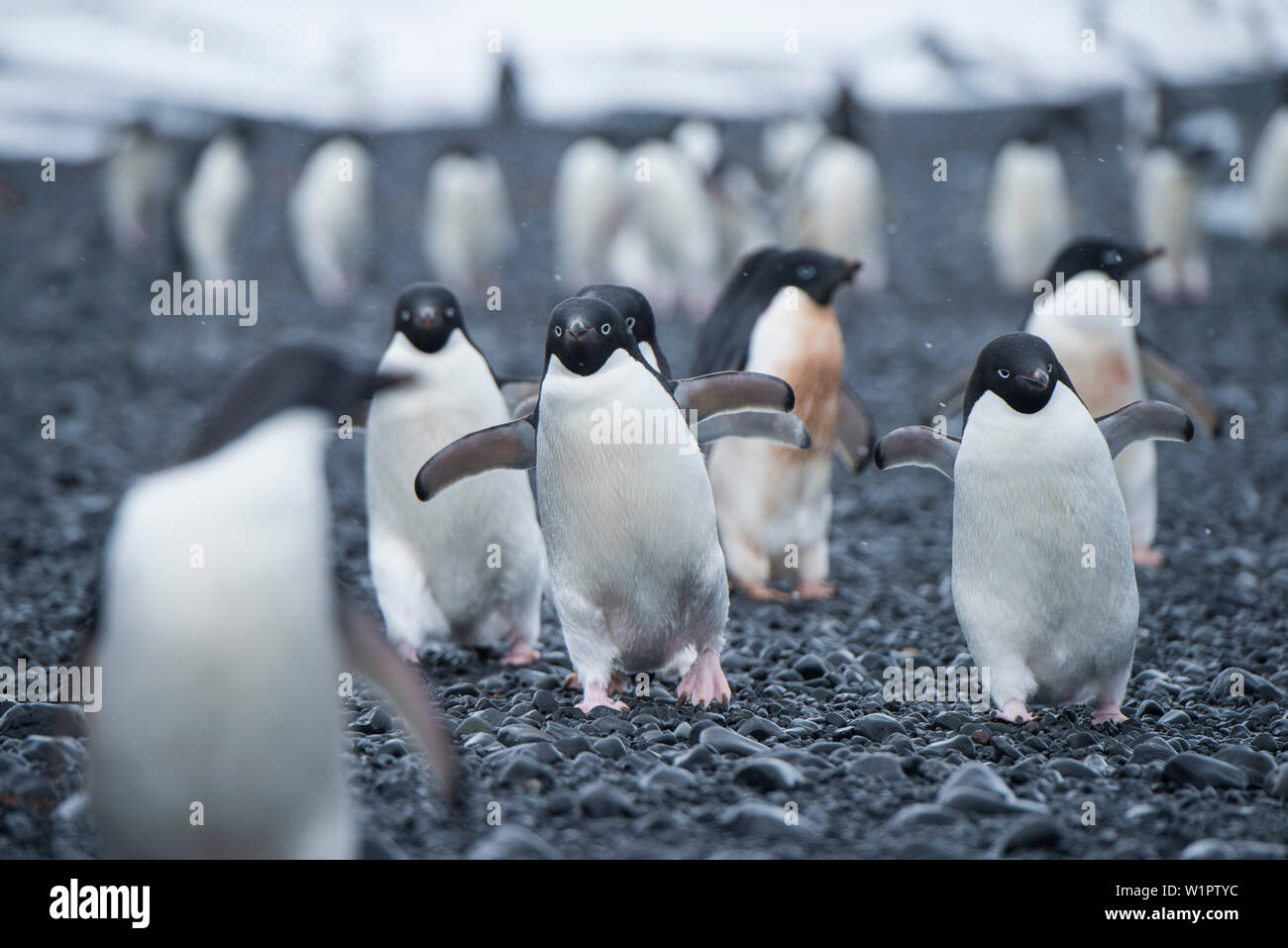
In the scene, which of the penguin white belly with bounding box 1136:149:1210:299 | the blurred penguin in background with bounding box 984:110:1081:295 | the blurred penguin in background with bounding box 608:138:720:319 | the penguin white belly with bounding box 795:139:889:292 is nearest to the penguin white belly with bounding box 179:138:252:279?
the blurred penguin in background with bounding box 608:138:720:319

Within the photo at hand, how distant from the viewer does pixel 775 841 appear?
2.32m

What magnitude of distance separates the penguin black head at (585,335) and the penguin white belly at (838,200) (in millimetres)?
6294

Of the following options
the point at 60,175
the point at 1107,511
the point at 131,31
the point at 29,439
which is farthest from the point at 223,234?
the point at 131,31

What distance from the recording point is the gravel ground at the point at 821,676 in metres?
2.38

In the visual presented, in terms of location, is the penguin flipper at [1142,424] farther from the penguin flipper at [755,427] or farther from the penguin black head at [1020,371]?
the penguin flipper at [755,427]

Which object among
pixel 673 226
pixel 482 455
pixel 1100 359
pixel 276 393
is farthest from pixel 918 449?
pixel 673 226

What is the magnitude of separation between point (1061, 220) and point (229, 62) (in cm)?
1635

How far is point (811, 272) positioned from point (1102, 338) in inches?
36.0

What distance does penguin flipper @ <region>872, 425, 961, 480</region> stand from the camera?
3209mm

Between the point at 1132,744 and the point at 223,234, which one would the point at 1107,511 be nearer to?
the point at 1132,744

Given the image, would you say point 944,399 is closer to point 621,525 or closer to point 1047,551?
point 1047,551

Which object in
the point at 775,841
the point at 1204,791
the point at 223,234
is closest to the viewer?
the point at 775,841

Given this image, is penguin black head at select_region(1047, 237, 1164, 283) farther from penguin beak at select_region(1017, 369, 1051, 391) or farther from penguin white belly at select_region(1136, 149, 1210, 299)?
penguin white belly at select_region(1136, 149, 1210, 299)

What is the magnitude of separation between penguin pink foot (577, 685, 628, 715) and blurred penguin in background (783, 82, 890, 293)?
6.36 m
